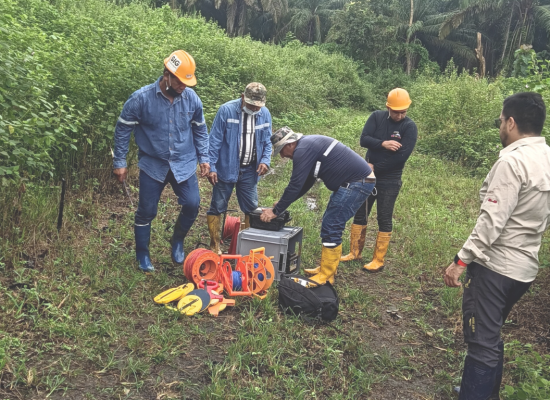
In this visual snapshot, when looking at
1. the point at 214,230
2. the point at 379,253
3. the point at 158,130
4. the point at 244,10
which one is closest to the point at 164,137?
the point at 158,130

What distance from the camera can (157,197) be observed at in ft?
15.6

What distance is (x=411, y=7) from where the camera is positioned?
33.2 m

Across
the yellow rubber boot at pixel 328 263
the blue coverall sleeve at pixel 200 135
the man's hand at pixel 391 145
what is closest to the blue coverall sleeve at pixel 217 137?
the blue coverall sleeve at pixel 200 135

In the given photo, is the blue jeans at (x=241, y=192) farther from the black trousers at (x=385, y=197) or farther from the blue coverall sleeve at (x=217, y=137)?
the black trousers at (x=385, y=197)

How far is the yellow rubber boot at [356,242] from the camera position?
580 centimetres

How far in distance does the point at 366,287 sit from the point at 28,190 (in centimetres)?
376

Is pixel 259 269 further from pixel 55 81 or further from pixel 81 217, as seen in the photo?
pixel 55 81

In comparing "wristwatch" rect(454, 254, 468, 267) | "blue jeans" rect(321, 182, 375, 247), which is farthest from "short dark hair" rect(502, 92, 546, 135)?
"blue jeans" rect(321, 182, 375, 247)

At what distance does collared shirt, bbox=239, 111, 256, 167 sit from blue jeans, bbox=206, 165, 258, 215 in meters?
→ 0.15

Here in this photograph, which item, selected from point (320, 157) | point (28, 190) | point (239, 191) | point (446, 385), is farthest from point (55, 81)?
point (446, 385)

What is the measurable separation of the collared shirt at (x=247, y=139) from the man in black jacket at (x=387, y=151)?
4.30ft

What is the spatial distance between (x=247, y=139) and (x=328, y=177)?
106 centimetres

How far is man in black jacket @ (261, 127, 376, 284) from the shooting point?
4566 millimetres

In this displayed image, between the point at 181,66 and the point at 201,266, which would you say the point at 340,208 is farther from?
the point at 181,66
